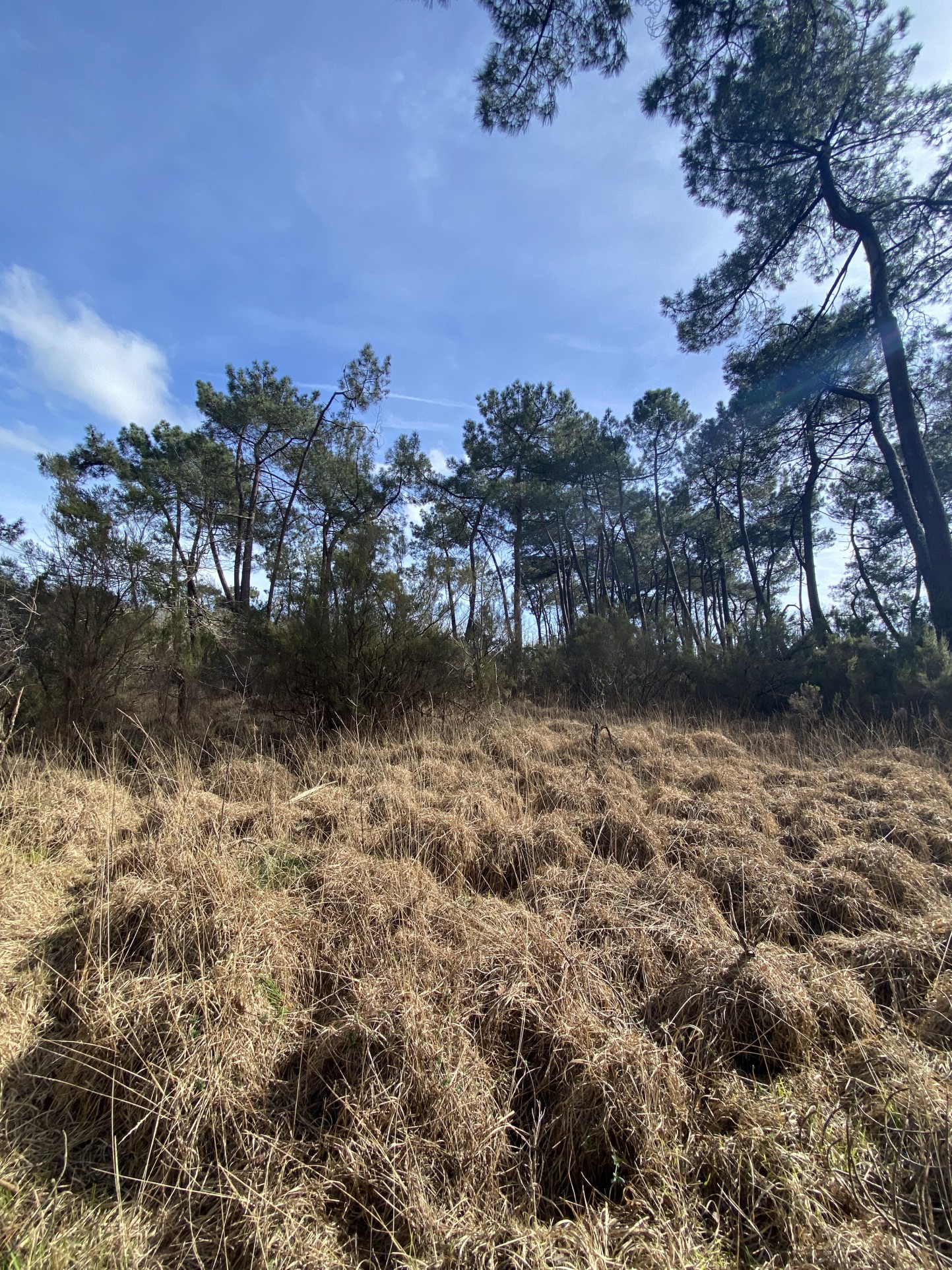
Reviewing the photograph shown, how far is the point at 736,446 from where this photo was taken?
1296cm

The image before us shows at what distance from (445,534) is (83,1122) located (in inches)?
731

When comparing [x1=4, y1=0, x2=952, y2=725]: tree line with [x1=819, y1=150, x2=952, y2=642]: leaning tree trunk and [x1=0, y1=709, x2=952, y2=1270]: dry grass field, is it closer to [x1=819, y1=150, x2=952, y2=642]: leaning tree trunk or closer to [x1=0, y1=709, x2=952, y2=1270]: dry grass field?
[x1=819, y1=150, x2=952, y2=642]: leaning tree trunk

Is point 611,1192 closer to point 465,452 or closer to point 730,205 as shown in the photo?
point 730,205

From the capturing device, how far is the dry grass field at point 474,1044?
58.3 inches

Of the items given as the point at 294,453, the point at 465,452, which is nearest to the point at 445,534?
the point at 465,452

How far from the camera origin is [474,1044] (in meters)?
2.01

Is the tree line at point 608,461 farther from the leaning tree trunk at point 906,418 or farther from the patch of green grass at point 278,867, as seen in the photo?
the patch of green grass at point 278,867

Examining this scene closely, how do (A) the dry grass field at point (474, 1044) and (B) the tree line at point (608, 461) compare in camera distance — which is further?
(B) the tree line at point (608, 461)

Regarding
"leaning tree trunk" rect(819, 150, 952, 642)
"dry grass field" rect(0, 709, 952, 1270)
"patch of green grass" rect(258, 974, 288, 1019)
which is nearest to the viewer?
"dry grass field" rect(0, 709, 952, 1270)

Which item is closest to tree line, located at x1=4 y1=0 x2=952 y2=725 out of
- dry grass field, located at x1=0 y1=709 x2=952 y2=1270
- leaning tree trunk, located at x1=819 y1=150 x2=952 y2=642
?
leaning tree trunk, located at x1=819 y1=150 x2=952 y2=642

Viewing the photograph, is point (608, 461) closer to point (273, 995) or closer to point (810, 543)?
point (810, 543)

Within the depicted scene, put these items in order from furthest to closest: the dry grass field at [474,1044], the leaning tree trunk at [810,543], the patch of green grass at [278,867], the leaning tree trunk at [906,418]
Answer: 1. the leaning tree trunk at [810,543]
2. the leaning tree trunk at [906,418]
3. the patch of green grass at [278,867]
4. the dry grass field at [474,1044]

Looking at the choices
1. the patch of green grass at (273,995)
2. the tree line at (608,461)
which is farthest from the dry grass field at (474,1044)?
the tree line at (608,461)

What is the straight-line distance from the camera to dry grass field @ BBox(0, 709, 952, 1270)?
148 cm
